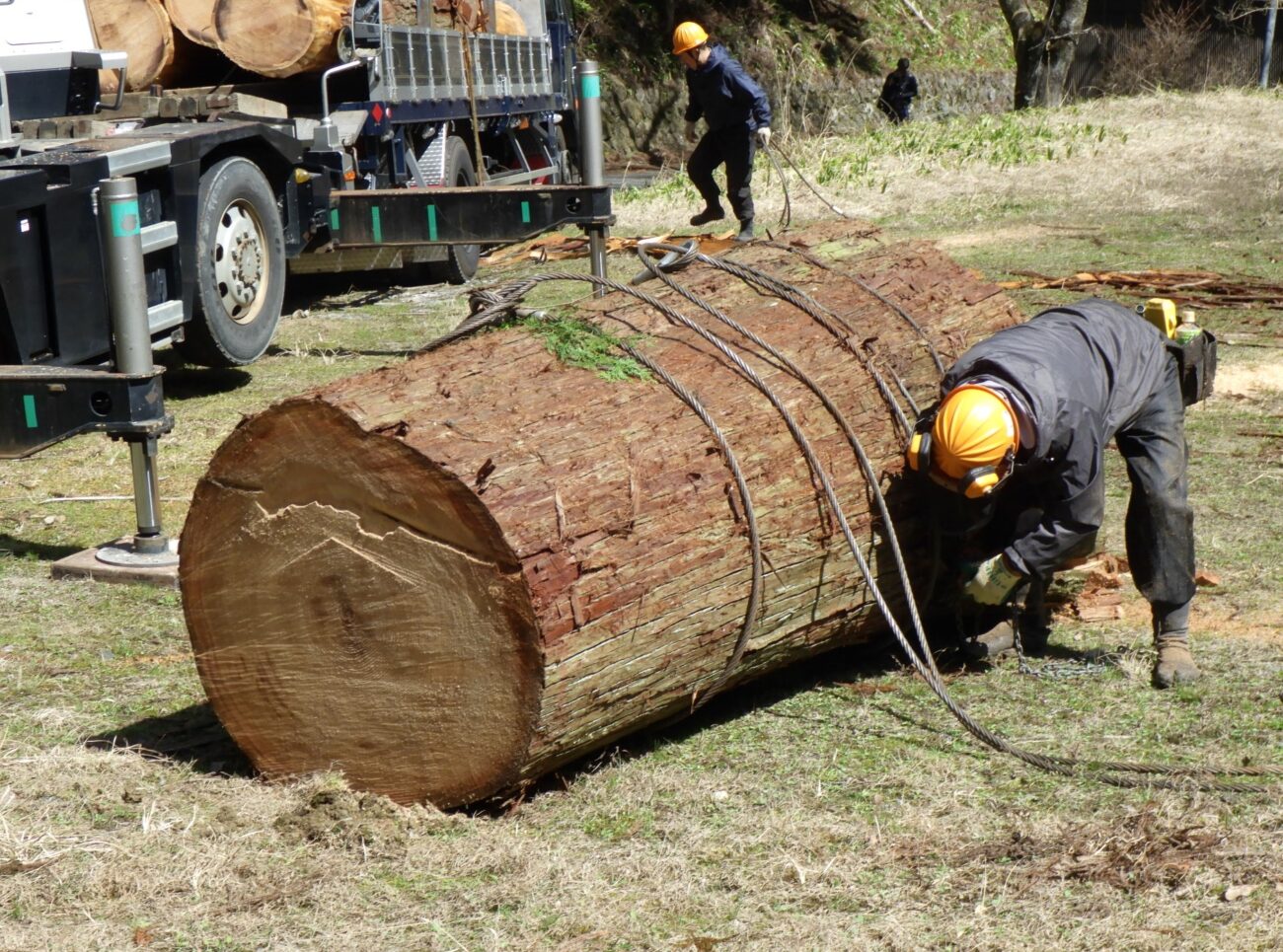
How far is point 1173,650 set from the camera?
4520 mm

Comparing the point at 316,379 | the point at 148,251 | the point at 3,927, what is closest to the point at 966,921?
the point at 3,927

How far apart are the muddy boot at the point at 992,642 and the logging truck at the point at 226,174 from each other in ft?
9.90

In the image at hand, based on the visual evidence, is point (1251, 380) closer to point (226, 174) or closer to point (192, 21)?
point (226, 174)

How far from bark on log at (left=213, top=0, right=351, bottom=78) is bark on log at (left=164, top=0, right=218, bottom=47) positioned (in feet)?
0.18

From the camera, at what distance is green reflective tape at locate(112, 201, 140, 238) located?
17.2 feet

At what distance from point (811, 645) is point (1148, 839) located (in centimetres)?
119

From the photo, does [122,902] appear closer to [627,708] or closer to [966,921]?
[627,708]

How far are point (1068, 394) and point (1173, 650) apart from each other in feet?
3.02

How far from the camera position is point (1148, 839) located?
3.44 metres

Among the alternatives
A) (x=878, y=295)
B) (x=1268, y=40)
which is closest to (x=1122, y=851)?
(x=878, y=295)

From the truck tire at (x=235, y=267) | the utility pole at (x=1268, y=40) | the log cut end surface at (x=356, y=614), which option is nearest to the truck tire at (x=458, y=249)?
the truck tire at (x=235, y=267)

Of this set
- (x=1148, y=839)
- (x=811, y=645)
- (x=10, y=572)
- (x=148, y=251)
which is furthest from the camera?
(x=148, y=251)

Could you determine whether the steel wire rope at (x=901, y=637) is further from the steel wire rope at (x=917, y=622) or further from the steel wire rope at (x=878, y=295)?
the steel wire rope at (x=878, y=295)

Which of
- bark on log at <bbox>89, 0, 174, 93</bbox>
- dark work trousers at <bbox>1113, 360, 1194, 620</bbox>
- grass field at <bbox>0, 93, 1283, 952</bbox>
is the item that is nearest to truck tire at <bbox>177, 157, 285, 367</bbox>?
bark on log at <bbox>89, 0, 174, 93</bbox>
